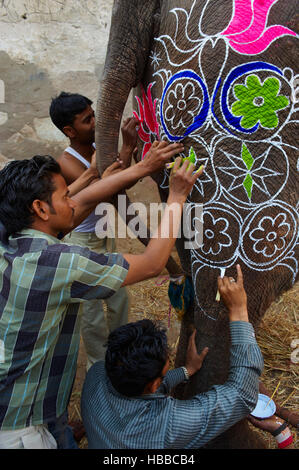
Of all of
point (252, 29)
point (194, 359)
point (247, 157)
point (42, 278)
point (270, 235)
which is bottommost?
point (194, 359)

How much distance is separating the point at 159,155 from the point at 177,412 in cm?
76

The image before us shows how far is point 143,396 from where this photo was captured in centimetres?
110

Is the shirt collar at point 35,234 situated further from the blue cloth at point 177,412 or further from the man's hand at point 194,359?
the man's hand at point 194,359

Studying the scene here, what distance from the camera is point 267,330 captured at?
2.75 metres

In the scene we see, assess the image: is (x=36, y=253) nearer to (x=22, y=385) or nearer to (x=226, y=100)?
(x=22, y=385)

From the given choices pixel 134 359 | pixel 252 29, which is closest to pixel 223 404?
pixel 134 359

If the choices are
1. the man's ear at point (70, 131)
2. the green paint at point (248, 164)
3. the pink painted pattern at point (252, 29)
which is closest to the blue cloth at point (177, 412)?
the green paint at point (248, 164)

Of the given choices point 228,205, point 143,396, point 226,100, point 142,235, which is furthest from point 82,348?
point 226,100

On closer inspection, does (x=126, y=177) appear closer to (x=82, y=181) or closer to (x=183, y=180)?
(x=183, y=180)

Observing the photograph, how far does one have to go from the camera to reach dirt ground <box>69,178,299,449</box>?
7.25 feet

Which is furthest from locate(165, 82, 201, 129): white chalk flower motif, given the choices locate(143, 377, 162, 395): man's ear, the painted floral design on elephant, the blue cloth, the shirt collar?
locate(143, 377, 162, 395): man's ear

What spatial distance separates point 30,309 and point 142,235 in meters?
0.61

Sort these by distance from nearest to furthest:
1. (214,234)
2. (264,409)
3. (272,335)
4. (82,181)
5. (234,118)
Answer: (234,118) < (214,234) < (82,181) < (264,409) < (272,335)

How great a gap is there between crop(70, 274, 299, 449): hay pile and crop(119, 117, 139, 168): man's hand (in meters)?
0.66
